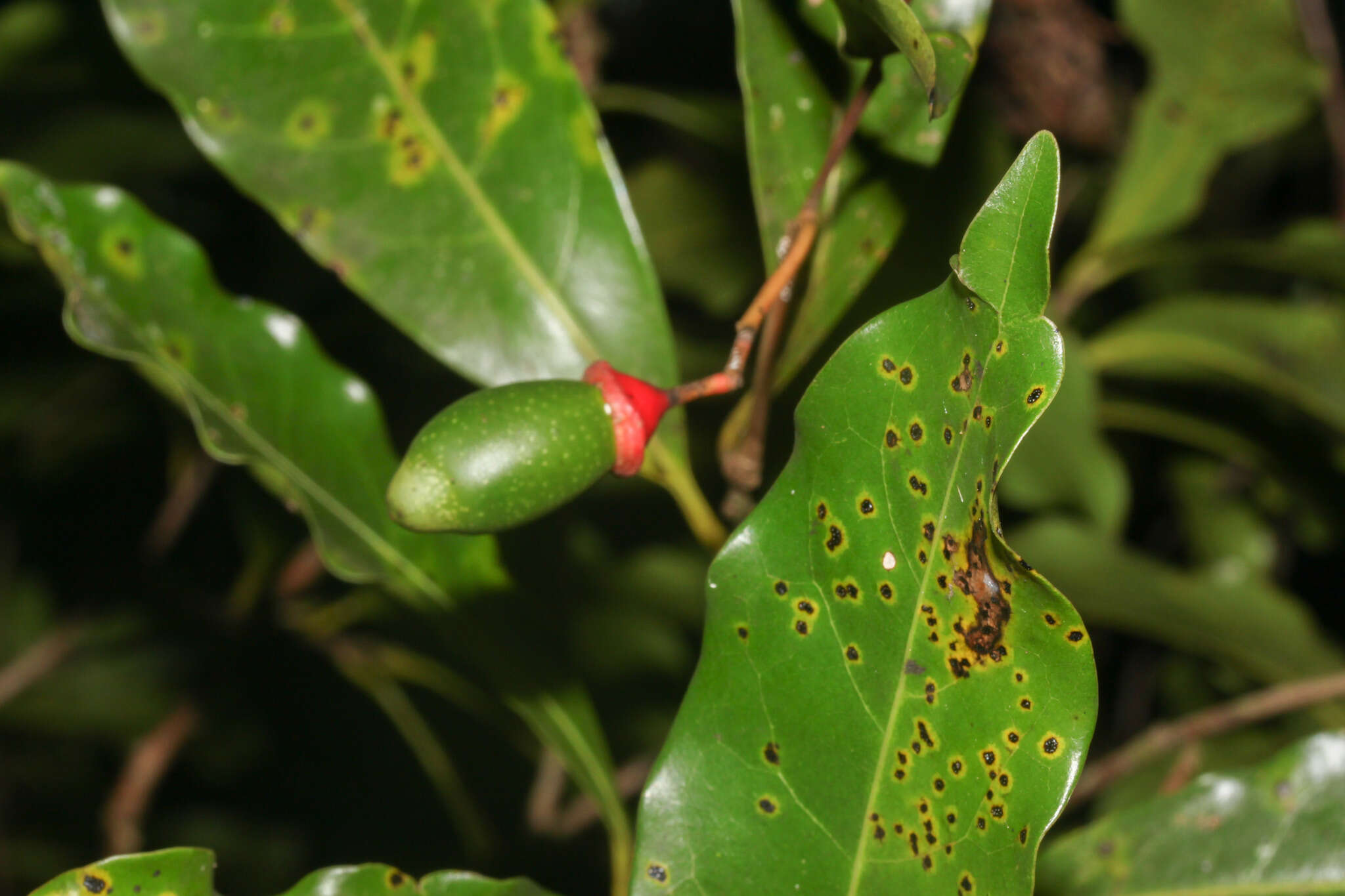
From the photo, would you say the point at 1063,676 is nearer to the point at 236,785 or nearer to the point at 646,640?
the point at 646,640

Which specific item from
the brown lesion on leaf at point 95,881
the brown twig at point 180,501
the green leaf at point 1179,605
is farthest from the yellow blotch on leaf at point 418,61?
the green leaf at point 1179,605

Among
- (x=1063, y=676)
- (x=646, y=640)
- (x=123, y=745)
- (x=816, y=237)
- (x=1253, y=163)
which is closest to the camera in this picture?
(x=1063, y=676)

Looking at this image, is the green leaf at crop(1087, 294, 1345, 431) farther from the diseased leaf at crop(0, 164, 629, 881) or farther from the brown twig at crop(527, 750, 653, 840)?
the diseased leaf at crop(0, 164, 629, 881)

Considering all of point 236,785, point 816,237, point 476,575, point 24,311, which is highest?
point 816,237

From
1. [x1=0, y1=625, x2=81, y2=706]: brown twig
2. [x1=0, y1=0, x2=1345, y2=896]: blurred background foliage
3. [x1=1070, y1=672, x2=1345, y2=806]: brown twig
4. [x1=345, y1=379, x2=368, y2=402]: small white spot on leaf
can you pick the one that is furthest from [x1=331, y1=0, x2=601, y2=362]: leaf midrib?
[x1=0, y1=625, x2=81, y2=706]: brown twig

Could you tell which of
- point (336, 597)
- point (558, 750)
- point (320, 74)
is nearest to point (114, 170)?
point (336, 597)

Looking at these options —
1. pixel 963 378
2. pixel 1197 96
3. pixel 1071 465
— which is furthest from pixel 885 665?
pixel 1197 96
